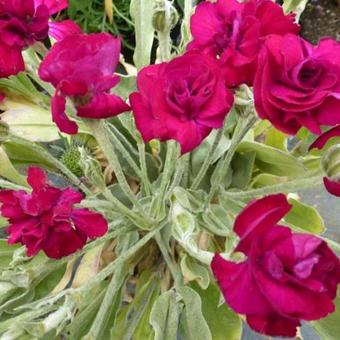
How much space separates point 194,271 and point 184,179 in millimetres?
91

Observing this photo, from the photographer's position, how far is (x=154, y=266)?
554 mm

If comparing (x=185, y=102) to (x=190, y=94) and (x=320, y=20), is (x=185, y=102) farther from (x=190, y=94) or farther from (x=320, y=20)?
(x=320, y=20)

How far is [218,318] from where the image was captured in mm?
504

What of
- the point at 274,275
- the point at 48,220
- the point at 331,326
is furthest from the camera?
the point at 331,326

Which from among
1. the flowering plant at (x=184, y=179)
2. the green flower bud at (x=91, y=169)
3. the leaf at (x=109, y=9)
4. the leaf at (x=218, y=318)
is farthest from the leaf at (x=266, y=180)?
the leaf at (x=109, y=9)

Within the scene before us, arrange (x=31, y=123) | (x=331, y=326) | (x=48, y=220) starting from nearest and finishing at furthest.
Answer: (x=48, y=220) → (x=331, y=326) → (x=31, y=123)

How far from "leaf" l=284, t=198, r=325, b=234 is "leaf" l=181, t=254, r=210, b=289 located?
11 centimetres

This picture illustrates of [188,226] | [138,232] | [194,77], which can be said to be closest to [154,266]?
[138,232]

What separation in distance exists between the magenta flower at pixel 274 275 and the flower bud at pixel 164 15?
0.17m

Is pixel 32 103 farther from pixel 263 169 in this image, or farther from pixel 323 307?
pixel 323 307

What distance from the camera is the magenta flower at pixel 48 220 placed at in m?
0.37

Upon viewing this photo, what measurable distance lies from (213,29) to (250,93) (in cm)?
5

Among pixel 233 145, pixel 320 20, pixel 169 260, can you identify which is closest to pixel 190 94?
pixel 233 145

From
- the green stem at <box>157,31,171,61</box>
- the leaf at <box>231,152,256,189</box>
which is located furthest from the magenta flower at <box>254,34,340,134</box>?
→ the leaf at <box>231,152,256,189</box>
